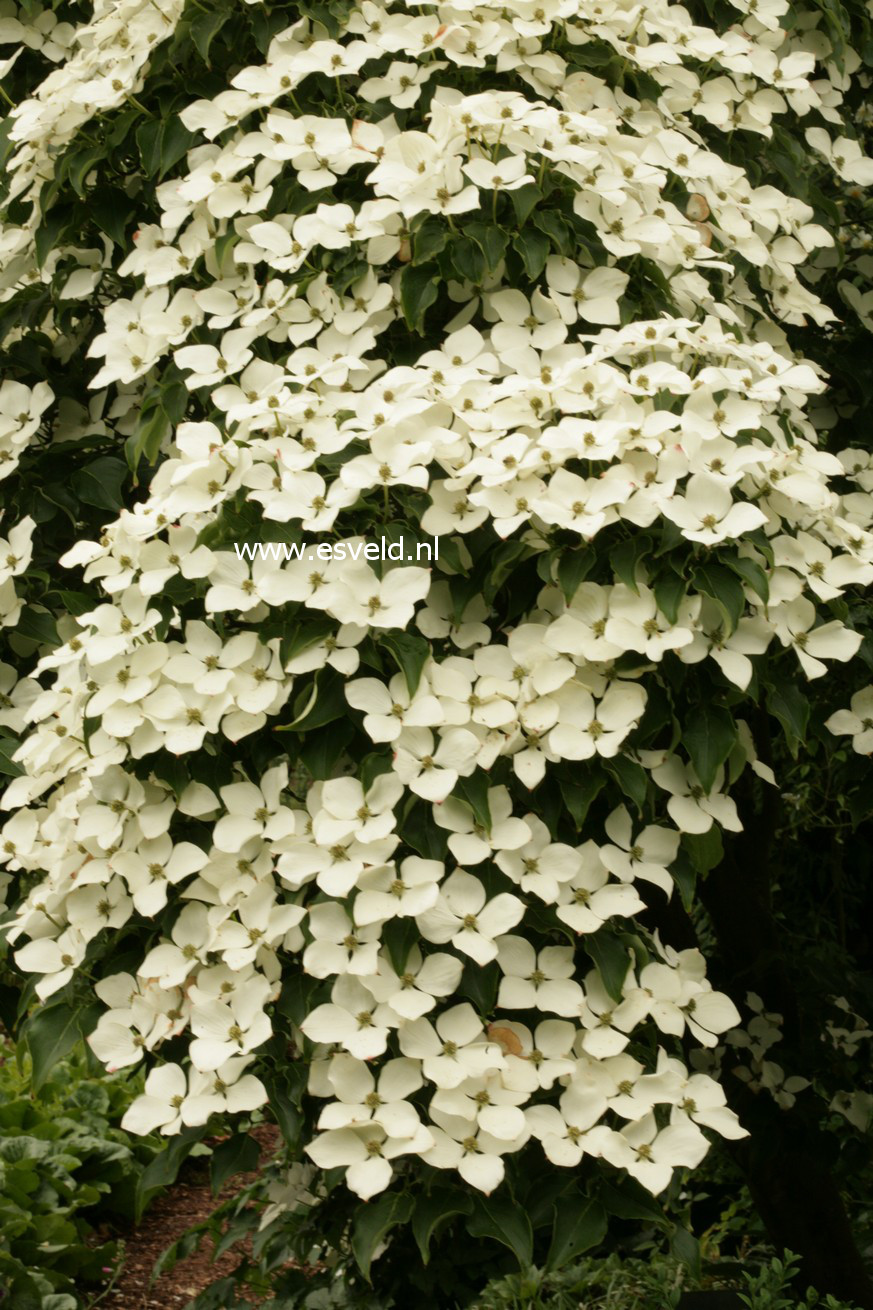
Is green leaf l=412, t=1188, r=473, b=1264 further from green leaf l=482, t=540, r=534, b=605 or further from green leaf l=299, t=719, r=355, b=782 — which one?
green leaf l=482, t=540, r=534, b=605

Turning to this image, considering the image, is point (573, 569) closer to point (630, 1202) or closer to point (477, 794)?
point (477, 794)

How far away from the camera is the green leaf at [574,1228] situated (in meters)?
1.49

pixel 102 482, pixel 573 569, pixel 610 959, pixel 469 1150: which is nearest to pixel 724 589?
pixel 573 569

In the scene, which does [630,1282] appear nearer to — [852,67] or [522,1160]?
[522,1160]

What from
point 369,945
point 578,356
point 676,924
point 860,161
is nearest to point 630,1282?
point 676,924

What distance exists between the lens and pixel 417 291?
1806 mm

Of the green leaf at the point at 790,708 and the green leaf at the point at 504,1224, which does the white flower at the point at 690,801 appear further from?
the green leaf at the point at 504,1224

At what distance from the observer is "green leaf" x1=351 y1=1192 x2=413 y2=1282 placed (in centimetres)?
148

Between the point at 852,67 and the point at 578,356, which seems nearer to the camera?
the point at 578,356

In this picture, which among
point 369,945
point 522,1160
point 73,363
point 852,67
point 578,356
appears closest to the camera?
point 369,945

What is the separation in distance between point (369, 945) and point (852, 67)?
6.06 ft

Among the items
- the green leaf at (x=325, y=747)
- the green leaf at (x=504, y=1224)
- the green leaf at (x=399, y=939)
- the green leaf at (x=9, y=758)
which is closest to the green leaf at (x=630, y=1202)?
the green leaf at (x=504, y=1224)

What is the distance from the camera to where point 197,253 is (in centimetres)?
203

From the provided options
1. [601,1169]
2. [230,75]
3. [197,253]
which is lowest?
[601,1169]
